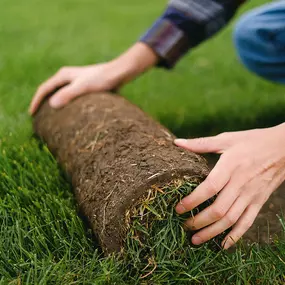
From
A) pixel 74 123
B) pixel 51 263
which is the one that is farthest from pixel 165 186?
pixel 74 123

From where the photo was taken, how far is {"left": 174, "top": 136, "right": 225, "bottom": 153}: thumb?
174cm

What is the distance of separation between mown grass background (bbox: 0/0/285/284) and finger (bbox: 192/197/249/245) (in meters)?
0.04

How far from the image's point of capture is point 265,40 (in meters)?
2.70

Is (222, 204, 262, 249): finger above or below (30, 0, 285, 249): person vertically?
below

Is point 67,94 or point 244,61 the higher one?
point 67,94

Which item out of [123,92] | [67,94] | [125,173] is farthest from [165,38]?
[125,173]

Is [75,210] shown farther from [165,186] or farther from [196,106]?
[196,106]

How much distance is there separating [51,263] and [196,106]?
70.3 inches

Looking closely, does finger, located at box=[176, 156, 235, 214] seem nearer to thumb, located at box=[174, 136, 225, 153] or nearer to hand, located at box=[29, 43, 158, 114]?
thumb, located at box=[174, 136, 225, 153]

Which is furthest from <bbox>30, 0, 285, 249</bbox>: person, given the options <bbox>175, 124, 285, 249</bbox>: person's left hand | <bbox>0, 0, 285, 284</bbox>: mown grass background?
<bbox>0, 0, 285, 284</bbox>: mown grass background

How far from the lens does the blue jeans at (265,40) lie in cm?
265

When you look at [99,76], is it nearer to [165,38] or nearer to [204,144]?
[165,38]

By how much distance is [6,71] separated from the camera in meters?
3.62

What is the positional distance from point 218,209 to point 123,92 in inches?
72.8
